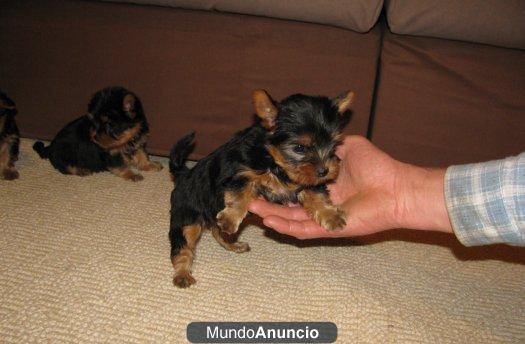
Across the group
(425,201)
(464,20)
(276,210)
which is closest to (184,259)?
(276,210)

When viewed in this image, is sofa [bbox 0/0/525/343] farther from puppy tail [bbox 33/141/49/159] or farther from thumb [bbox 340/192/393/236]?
thumb [bbox 340/192/393/236]

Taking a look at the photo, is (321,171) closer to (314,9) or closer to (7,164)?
(314,9)

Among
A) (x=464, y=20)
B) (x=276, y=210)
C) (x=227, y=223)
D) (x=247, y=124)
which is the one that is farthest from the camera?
(x=247, y=124)

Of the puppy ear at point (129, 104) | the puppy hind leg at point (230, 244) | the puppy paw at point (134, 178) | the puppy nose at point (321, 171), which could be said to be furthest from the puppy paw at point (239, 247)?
the puppy ear at point (129, 104)

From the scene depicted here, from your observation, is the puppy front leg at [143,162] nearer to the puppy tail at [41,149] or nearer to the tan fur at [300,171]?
the puppy tail at [41,149]

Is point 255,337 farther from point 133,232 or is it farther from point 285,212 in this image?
point 133,232

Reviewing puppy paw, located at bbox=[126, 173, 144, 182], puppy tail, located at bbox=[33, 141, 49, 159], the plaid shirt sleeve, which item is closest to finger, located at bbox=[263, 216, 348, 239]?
the plaid shirt sleeve

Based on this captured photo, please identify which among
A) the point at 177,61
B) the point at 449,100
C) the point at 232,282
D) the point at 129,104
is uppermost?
the point at 177,61
